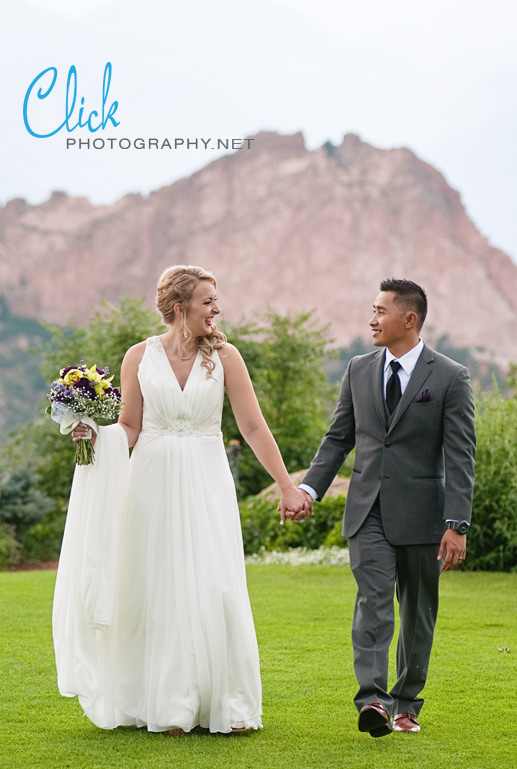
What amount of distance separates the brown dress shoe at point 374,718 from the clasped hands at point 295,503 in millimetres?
995

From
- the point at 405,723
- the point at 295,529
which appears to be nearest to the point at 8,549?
the point at 295,529

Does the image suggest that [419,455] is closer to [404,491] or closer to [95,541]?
[404,491]

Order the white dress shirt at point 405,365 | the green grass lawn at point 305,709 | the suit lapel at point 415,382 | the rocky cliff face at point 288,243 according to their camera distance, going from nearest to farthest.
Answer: the green grass lawn at point 305,709, the suit lapel at point 415,382, the white dress shirt at point 405,365, the rocky cliff face at point 288,243

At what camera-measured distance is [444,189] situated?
70.9 m

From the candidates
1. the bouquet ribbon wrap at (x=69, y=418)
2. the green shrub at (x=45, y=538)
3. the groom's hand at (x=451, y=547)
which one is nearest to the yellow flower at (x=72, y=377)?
the bouquet ribbon wrap at (x=69, y=418)

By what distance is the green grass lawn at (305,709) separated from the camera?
→ 438cm

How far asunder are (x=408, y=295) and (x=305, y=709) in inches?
87.7

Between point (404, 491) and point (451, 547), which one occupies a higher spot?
point (404, 491)

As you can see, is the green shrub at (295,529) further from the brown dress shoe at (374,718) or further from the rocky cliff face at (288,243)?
the rocky cliff face at (288,243)

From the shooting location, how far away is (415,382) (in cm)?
481

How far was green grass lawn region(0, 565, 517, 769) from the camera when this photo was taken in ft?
14.4

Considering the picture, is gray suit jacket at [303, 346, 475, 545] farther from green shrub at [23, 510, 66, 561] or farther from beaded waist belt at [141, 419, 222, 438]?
green shrub at [23, 510, 66, 561]

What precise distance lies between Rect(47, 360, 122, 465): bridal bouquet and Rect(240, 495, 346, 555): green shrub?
28.2 ft

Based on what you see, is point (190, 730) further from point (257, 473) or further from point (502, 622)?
point (257, 473)
